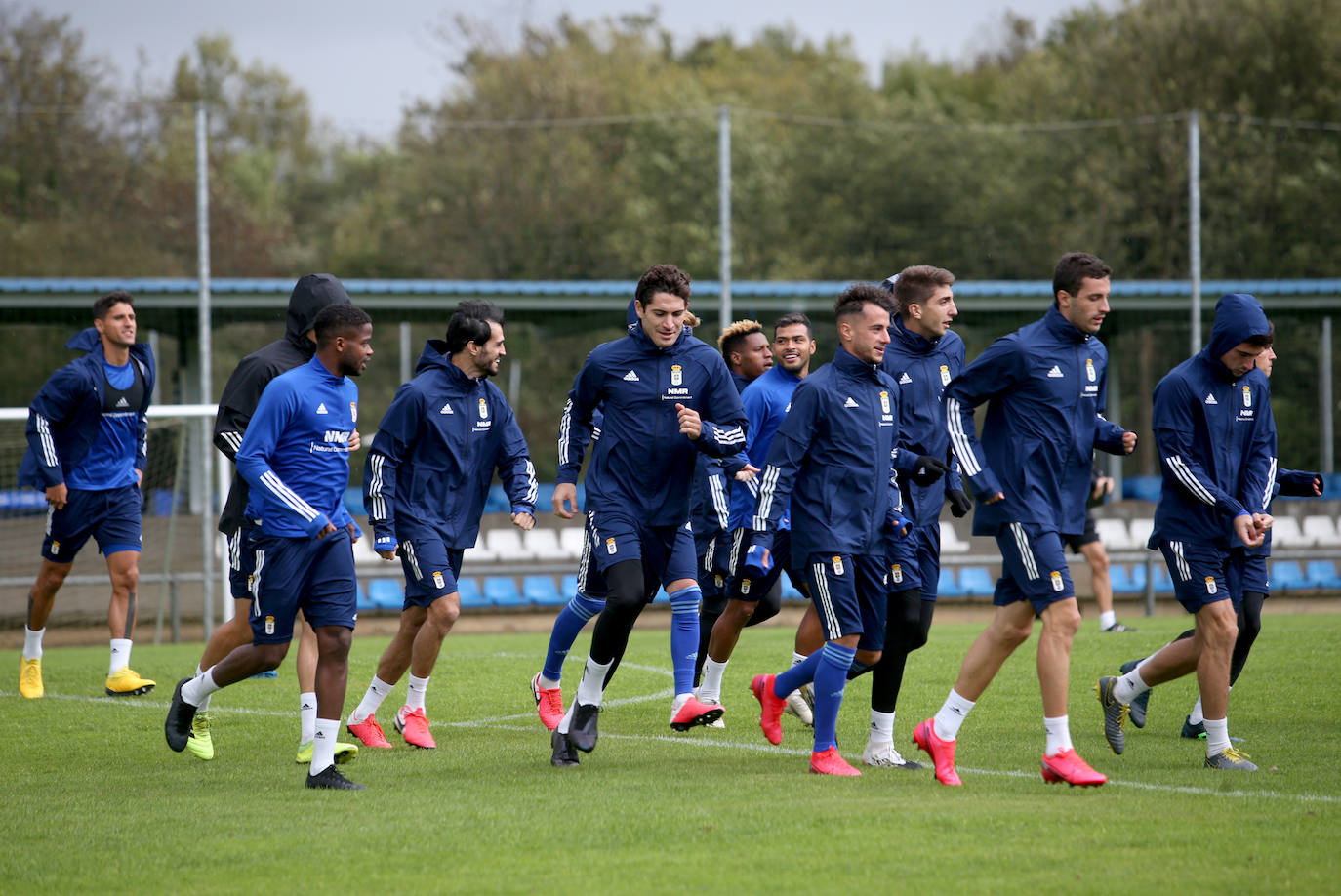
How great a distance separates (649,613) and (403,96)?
23820 mm

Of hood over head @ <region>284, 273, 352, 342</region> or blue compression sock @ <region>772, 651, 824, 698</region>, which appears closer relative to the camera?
blue compression sock @ <region>772, 651, 824, 698</region>

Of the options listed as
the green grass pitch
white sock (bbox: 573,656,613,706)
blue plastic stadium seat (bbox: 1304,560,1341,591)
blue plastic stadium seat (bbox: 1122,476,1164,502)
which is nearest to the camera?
the green grass pitch

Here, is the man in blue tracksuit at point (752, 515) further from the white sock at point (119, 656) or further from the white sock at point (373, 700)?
the white sock at point (119, 656)

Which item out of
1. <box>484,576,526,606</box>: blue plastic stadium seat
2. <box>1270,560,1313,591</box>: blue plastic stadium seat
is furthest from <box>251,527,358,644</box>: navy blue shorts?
<box>1270,560,1313,591</box>: blue plastic stadium seat

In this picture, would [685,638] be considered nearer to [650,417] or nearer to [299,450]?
[650,417]

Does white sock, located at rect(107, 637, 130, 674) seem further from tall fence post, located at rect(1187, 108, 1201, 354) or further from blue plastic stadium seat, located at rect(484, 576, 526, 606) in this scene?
tall fence post, located at rect(1187, 108, 1201, 354)

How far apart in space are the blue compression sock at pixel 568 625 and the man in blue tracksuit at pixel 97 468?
3449 mm

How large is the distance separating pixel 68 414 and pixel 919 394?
597 cm

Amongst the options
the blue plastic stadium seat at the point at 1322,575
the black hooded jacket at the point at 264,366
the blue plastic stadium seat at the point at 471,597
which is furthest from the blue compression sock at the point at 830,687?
the blue plastic stadium seat at the point at 1322,575

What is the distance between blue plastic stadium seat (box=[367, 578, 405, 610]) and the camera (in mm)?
17391

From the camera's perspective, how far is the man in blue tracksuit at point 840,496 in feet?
21.4

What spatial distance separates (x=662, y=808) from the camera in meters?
5.84

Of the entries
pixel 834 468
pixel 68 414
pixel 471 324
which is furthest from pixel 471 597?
pixel 834 468

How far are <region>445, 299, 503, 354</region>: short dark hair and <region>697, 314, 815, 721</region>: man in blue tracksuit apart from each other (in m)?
1.64
